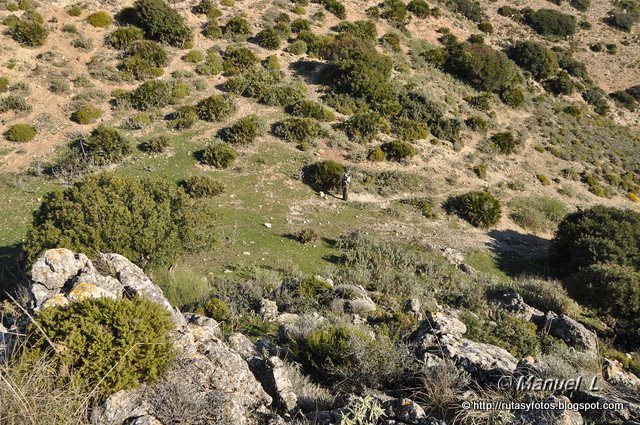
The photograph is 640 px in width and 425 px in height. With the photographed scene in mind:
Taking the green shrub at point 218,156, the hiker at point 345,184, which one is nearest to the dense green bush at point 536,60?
the hiker at point 345,184

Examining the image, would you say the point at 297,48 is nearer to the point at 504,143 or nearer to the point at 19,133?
the point at 504,143

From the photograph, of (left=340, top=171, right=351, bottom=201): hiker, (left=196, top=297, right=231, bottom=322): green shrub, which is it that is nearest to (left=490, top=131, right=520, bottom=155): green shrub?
(left=340, top=171, right=351, bottom=201): hiker

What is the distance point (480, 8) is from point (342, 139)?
3427cm

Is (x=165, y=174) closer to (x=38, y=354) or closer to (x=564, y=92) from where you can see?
(x=38, y=354)

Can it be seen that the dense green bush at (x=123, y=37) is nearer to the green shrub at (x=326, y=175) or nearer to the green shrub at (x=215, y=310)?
the green shrub at (x=326, y=175)

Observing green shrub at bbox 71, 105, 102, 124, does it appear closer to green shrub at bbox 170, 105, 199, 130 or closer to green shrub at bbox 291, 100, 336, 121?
green shrub at bbox 170, 105, 199, 130

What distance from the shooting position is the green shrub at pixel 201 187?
18.8 meters

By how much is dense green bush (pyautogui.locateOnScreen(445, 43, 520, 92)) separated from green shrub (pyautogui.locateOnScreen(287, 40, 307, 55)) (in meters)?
12.6

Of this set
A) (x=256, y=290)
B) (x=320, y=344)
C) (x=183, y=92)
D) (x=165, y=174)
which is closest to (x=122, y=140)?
(x=165, y=174)

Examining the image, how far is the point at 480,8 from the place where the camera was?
1860 inches

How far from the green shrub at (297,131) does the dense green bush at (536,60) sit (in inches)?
1090

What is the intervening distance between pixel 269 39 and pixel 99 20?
1145 centimetres

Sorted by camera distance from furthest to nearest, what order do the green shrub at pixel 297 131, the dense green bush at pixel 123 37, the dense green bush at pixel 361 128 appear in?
1. the dense green bush at pixel 123 37
2. the dense green bush at pixel 361 128
3. the green shrub at pixel 297 131

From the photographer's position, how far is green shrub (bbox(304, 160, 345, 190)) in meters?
21.2
